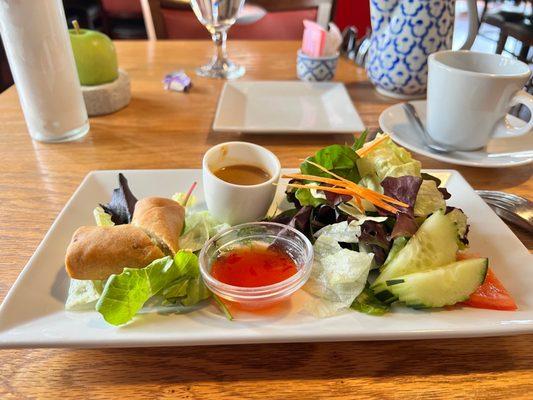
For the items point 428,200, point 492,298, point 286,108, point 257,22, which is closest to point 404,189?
point 428,200

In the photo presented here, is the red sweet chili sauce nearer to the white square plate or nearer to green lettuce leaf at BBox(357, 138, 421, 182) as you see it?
green lettuce leaf at BBox(357, 138, 421, 182)

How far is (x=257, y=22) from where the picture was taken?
3.18 metres

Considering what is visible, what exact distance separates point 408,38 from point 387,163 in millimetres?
929

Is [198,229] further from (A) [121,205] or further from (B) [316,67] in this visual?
(B) [316,67]

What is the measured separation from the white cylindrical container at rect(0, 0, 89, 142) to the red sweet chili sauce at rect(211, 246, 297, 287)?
893 millimetres

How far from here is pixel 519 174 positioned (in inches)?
52.7

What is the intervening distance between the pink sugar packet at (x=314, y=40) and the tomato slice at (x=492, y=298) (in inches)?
54.9

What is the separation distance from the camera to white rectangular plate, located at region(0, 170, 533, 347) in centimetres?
71

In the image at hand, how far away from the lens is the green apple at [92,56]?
157cm

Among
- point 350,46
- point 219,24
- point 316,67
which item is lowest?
point 350,46

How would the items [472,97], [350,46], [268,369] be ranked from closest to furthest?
[268,369] → [472,97] → [350,46]

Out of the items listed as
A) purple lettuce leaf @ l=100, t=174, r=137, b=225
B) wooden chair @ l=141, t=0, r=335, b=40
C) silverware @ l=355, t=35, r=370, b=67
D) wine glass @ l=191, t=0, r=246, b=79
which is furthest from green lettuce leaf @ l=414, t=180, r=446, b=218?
wooden chair @ l=141, t=0, r=335, b=40

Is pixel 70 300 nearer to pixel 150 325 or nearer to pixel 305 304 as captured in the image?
pixel 150 325

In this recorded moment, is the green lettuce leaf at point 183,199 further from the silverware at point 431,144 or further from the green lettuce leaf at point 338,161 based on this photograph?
the silverware at point 431,144
